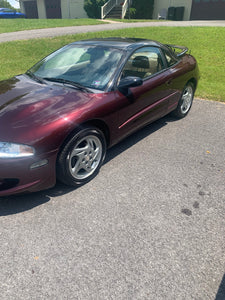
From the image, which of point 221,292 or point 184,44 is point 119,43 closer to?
point 221,292

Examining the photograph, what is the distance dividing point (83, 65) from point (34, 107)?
111 cm

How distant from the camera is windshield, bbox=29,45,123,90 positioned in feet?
10.5

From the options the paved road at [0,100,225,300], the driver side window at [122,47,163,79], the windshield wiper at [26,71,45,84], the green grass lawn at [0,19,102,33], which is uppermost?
the driver side window at [122,47,163,79]

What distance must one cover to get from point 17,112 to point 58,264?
1548mm

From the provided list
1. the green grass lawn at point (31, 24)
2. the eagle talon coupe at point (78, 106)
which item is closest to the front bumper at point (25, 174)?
the eagle talon coupe at point (78, 106)

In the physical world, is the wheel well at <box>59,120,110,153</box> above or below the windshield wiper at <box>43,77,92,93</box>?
below

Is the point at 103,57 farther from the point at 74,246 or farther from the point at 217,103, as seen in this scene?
the point at 217,103

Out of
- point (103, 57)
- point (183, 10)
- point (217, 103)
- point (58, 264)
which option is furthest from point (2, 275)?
point (183, 10)

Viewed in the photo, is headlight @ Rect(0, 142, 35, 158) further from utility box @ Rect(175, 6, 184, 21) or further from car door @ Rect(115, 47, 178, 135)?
utility box @ Rect(175, 6, 184, 21)

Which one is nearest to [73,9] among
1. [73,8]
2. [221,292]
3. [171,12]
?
[73,8]

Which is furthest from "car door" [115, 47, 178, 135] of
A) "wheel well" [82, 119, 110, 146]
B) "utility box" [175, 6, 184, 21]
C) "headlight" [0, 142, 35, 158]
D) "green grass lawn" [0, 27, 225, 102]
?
"utility box" [175, 6, 184, 21]

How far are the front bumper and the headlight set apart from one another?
40 millimetres

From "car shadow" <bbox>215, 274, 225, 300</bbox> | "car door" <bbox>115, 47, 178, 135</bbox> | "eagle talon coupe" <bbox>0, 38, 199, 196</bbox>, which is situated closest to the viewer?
"car shadow" <bbox>215, 274, 225, 300</bbox>

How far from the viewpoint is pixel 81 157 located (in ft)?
9.35
